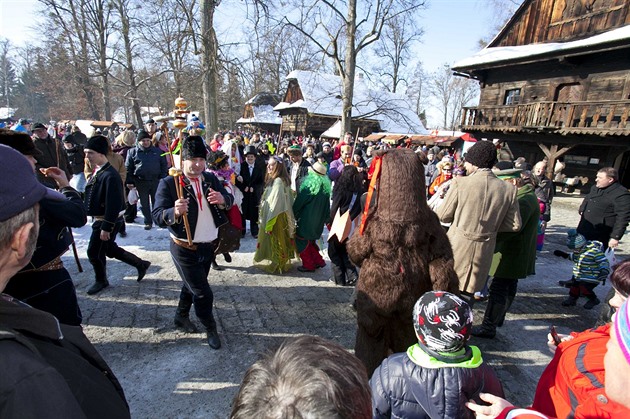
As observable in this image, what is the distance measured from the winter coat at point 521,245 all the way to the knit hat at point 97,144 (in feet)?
16.0

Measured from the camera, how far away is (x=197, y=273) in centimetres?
335

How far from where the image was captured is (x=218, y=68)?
10.8 metres

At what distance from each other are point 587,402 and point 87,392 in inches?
70.7

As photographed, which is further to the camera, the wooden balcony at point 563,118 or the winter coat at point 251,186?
the wooden balcony at point 563,118

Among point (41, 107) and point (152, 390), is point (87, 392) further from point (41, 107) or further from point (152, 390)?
point (41, 107)

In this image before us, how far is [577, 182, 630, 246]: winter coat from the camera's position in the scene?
4.78m

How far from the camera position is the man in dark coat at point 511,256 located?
3771 mm

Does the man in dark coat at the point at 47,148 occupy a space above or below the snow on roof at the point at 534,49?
below

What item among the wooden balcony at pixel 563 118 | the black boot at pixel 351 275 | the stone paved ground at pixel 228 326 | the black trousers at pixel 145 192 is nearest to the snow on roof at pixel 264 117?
the wooden balcony at pixel 563 118

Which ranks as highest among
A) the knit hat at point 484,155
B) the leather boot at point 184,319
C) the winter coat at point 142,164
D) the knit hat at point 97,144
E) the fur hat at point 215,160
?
the knit hat at point 484,155

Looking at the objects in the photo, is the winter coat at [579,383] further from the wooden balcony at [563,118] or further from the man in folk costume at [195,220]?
the wooden balcony at [563,118]

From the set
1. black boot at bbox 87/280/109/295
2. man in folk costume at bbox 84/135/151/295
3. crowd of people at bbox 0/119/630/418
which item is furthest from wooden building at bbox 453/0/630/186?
black boot at bbox 87/280/109/295

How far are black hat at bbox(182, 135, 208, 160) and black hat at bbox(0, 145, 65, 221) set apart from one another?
7.22ft

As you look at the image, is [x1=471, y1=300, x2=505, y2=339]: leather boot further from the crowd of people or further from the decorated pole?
the decorated pole
